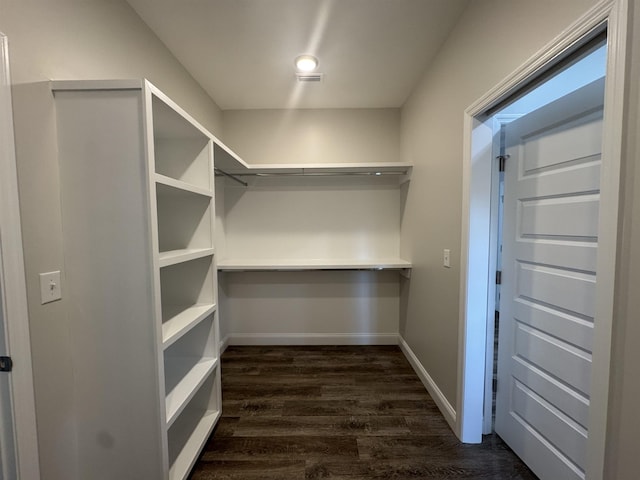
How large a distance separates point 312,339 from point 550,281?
7.54 ft

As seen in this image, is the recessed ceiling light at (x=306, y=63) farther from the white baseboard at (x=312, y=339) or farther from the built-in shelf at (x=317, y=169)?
the white baseboard at (x=312, y=339)

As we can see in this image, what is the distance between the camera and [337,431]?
1.73 m

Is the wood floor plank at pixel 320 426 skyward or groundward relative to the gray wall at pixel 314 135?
groundward

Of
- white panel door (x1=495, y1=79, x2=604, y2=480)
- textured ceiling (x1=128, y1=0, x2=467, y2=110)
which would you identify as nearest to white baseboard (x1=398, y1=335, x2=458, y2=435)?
white panel door (x1=495, y1=79, x2=604, y2=480)

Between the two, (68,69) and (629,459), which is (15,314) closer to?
(68,69)

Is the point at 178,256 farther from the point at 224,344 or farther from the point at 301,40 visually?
the point at 224,344

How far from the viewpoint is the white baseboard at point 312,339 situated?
2.97 metres

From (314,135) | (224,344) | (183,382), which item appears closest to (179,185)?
(183,382)

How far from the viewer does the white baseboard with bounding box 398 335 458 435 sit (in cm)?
175

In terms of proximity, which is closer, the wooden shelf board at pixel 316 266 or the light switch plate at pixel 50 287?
the light switch plate at pixel 50 287

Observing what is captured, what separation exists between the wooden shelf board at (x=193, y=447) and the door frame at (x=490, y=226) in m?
1.61

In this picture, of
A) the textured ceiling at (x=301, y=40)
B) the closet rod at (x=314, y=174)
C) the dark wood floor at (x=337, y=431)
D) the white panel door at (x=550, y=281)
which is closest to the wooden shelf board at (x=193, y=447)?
the dark wood floor at (x=337, y=431)

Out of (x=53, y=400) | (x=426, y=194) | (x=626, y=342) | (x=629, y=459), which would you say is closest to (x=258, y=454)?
(x=53, y=400)

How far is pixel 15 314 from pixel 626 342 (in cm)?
203
